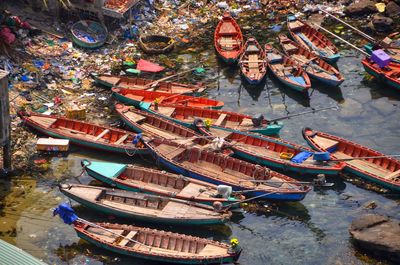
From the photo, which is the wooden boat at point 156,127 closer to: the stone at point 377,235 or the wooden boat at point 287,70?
the wooden boat at point 287,70

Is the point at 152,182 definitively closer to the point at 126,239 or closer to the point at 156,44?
the point at 126,239

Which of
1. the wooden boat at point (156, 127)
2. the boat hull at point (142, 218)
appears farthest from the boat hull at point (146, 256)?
the wooden boat at point (156, 127)

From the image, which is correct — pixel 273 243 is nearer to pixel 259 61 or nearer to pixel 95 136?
pixel 95 136

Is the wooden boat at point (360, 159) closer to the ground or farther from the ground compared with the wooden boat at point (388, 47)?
closer to the ground

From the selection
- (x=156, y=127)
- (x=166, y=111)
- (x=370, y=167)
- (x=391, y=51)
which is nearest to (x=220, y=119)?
(x=166, y=111)

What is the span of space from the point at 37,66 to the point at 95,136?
19.4 ft

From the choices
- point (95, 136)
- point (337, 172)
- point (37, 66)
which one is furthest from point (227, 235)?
point (37, 66)

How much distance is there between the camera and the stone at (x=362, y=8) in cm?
3809

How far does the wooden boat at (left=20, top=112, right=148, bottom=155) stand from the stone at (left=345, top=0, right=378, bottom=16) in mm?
17822

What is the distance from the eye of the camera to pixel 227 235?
23.4m

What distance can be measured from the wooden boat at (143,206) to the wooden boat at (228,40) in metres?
12.1

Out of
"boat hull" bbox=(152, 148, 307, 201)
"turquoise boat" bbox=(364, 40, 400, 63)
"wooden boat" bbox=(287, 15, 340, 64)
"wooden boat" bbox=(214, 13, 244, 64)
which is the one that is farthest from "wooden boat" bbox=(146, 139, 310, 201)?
"turquoise boat" bbox=(364, 40, 400, 63)

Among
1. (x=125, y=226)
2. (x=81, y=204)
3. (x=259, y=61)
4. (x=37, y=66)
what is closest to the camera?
(x=125, y=226)

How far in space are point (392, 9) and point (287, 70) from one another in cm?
923
